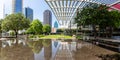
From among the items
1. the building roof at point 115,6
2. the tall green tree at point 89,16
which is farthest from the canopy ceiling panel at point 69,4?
the tall green tree at point 89,16

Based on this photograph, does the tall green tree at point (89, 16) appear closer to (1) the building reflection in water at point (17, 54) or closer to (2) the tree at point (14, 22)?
(1) the building reflection in water at point (17, 54)

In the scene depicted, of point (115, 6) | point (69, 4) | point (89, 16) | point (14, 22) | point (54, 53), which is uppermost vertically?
point (69, 4)

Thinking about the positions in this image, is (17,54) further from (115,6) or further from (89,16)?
(115,6)

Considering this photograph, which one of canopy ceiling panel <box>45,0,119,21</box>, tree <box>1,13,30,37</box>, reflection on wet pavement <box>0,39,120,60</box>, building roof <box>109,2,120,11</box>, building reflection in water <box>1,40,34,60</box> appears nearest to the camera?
building reflection in water <box>1,40,34,60</box>

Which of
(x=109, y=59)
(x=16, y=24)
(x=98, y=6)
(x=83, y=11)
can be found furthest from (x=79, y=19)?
(x=16, y=24)

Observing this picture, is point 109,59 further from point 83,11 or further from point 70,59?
point 83,11

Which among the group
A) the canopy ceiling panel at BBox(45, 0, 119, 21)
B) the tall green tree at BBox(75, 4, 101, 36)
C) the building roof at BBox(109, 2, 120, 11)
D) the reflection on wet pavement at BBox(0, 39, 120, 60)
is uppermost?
the canopy ceiling panel at BBox(45, 0, 119, 21)

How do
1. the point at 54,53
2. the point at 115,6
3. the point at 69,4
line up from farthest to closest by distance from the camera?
the point at 69,4, the point at 115,6, the point at 54,53

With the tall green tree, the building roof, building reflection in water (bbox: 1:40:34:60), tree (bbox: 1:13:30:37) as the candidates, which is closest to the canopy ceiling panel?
Answer: the building roof

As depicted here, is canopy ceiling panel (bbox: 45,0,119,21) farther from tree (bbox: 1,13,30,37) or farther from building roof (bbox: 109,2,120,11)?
tree (bbox: 1,13,30,37)

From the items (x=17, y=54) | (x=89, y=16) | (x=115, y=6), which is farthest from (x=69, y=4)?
(x=17, y=54)

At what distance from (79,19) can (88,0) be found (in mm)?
→ 16356

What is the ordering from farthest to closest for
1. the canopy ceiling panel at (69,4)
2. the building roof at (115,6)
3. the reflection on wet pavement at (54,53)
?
1. the building roof at (115,6)
2. the canopy ceiling panel at (69,4)
3. the reflection on wet pavement at (54,53)

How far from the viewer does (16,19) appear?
163 ft
